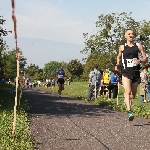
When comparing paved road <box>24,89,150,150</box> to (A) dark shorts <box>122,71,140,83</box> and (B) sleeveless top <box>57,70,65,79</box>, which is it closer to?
(A) dark shorts <box>122,71,140,83</box>

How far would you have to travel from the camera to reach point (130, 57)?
26.3 feet

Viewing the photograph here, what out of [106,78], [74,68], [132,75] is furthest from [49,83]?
[74,68]

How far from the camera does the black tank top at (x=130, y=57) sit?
8008 mm

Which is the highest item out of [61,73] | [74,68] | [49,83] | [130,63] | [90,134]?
[74,68]

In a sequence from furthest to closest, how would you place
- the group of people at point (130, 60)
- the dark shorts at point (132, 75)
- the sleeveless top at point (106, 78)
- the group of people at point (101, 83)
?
the sleeveless top at point (106, 78) < the group of people at point (101, 83) < the dark shorts at point (132, 75) < the group of people at point (130, 60)

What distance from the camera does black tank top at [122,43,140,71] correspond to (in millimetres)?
8008

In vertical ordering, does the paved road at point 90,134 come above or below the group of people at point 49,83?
below

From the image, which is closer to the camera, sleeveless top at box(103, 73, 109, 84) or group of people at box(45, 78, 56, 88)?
sleeveless top at box(103, 73, 109, 84)

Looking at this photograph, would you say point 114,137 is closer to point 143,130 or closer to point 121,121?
point 143,130

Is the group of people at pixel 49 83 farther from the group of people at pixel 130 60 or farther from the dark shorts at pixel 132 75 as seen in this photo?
the dark shorts at pixel 132 75

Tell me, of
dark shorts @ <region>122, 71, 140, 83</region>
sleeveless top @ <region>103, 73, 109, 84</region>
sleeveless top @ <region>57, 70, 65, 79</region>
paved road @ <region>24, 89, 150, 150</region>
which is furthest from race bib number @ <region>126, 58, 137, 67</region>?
sleeveless top @ <region>57, 70, 65, 79</region>

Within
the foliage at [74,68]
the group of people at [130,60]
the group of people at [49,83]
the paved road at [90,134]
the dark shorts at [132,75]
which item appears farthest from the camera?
the foliage at [74,68]

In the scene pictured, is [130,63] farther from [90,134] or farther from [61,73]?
[61,73]

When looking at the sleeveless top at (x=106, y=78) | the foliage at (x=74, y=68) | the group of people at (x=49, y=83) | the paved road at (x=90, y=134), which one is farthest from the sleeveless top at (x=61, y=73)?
the foliage at (x=74, y=68)
